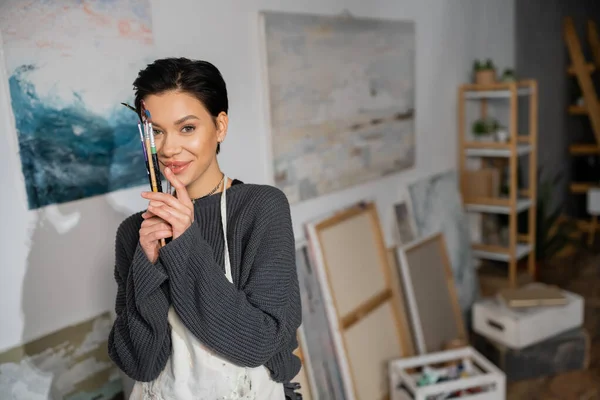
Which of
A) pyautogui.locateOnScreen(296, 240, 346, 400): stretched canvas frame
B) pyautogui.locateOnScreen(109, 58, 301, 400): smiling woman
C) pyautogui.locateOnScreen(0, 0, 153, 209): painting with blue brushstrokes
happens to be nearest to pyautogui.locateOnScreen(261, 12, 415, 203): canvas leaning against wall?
pyautogui.locateOnScreen(296, 240, 346, 400): stretched canvas frame

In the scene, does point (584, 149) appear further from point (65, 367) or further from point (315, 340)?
point (65, 367)

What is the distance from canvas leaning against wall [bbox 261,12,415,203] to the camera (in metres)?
2.13

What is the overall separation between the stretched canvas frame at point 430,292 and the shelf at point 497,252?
67 centimetres

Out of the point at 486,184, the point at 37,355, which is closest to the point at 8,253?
the point at 37,355

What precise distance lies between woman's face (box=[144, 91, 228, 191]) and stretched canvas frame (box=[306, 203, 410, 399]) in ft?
3.89

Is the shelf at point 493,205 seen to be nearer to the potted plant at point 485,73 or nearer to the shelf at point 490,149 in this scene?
the shelf at point 490,149

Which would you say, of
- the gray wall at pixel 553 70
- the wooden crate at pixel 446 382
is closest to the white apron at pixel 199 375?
the wooden crate at pixel 446 382

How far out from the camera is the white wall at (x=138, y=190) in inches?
55.8

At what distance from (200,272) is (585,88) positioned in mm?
4606

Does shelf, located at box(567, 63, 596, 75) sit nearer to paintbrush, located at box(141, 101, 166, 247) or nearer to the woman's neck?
the woman's neck

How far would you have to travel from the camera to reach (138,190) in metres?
1.69

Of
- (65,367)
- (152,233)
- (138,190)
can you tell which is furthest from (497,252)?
(152,233)

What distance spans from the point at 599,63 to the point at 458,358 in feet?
11.7

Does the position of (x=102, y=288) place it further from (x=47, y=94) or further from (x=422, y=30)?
(x=422, y=30)
